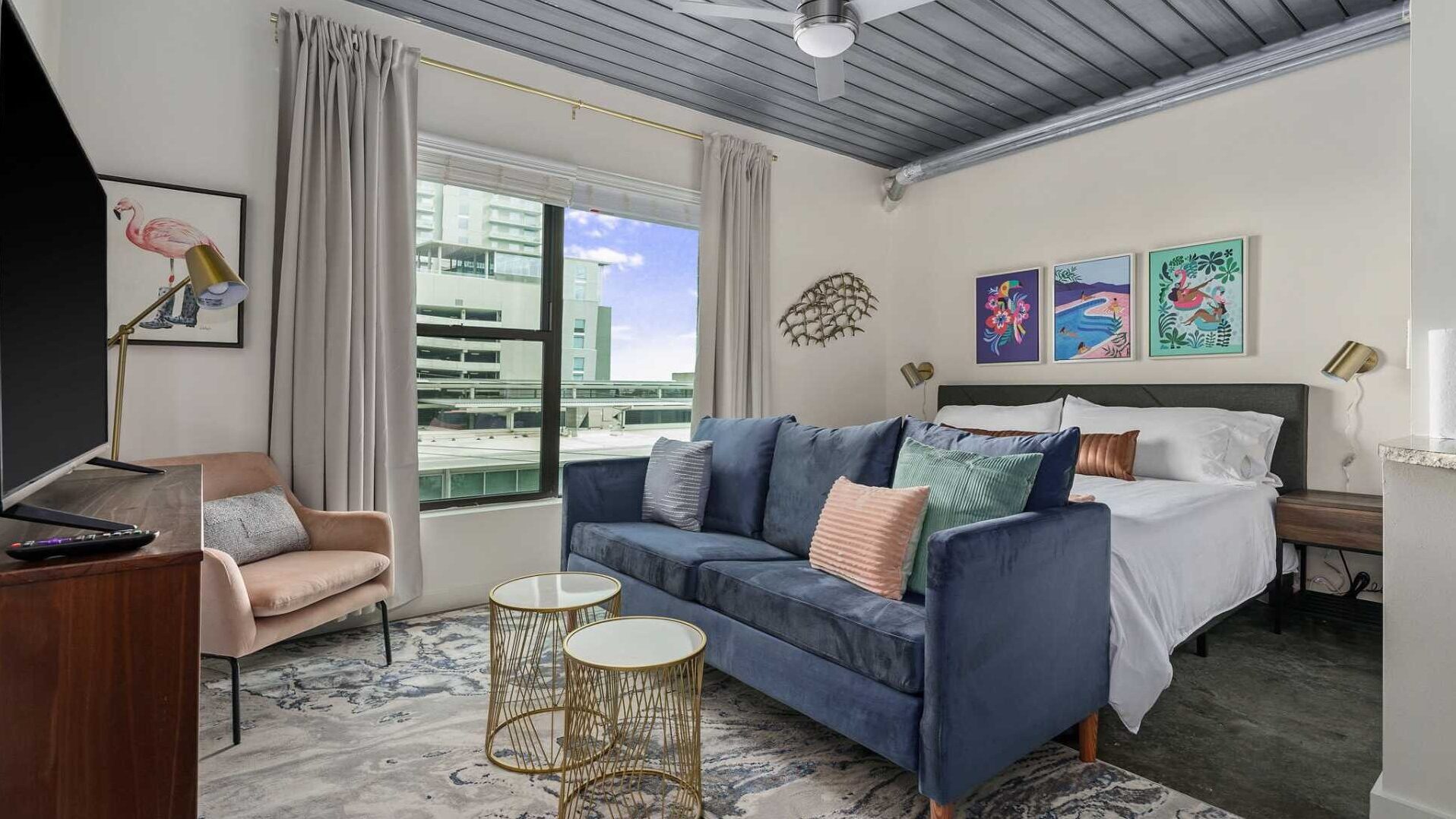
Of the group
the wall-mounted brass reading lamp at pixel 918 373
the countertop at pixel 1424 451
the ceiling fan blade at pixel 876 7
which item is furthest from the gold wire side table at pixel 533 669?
the wall-mounted brass reading lamp at pixel 918 373

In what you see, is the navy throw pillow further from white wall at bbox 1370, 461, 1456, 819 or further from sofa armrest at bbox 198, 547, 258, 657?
sofa armrest at bbox 198, 547, 258, 657

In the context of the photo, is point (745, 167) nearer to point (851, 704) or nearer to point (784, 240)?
point (784, 240)

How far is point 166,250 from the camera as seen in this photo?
269cm

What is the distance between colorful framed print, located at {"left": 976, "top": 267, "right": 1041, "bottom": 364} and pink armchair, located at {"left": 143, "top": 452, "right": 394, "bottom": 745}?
366 centimetres

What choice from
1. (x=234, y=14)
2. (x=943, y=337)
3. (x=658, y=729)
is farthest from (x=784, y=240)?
(x=658, y=729)

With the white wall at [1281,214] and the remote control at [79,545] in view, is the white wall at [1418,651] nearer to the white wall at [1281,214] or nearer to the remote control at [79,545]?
the white wall at [1281,214]

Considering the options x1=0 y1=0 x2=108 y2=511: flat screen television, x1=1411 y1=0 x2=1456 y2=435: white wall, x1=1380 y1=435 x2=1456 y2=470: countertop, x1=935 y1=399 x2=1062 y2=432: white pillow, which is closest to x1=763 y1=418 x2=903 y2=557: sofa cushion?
x1=1380 y1=435 x2=1456 y2=470: countertop

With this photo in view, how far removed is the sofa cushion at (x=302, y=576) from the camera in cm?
217

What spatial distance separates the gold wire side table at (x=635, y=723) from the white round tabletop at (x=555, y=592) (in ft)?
0.62

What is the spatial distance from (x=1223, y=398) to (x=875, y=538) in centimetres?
259

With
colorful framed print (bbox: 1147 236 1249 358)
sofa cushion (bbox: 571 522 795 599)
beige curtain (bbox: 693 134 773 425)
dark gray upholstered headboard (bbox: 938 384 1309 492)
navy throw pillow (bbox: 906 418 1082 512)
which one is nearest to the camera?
navy throw pillow (bbox: 906 418 1082 512)

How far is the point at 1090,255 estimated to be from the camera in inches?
165

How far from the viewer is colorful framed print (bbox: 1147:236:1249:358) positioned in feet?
11.9

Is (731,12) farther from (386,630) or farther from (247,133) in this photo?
(386,630)
